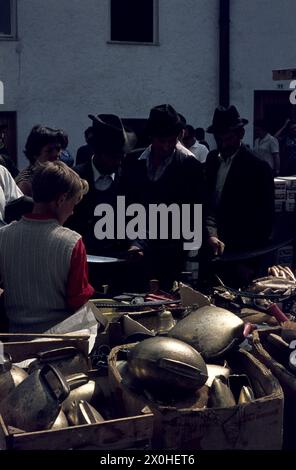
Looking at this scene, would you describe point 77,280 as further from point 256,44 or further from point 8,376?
point 256,44

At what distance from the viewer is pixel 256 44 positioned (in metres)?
15.4

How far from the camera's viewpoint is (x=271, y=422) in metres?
3.04

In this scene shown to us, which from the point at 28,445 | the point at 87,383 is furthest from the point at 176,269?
the point at 28,445

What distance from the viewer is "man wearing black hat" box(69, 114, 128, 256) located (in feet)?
17.3

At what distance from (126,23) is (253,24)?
249 centimetres

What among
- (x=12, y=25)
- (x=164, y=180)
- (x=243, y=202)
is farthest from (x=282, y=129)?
(x=164, y=180)

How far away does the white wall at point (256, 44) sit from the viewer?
15.2m

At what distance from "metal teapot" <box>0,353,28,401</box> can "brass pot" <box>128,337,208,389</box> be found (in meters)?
0.44

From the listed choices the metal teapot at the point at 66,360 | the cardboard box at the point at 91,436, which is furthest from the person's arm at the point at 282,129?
the cardboard box at the point at 91,436

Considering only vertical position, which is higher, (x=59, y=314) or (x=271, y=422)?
(x=59, y=314)

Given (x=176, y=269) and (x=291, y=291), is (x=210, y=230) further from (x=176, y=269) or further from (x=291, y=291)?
(x=291, y=291)

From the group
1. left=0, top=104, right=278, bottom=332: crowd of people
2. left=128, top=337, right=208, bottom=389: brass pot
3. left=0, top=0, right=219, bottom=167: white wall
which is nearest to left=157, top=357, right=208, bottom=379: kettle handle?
left=128, top=337, right=208, bottom=389: brass pot

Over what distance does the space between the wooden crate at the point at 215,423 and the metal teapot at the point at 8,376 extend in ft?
1.25
